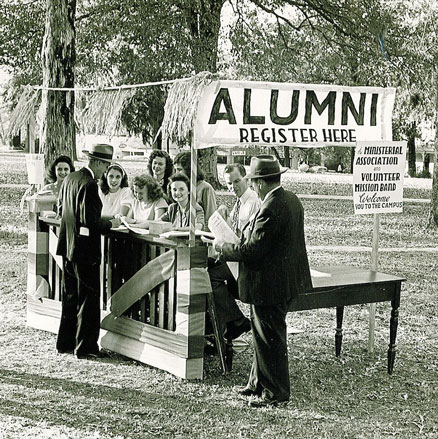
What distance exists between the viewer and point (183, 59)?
2016 cm

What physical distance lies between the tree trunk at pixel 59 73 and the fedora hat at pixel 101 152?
590 centimetres

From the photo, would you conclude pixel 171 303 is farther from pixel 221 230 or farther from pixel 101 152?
pixel 101 152

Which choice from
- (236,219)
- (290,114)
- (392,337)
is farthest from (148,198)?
(392,337)

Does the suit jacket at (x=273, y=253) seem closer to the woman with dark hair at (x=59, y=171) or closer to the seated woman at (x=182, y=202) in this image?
the seated woman at (x=182, y=202)

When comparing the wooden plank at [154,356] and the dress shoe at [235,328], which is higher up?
the dress shoe at [235,328]

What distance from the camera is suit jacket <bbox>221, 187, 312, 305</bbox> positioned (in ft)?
18.5

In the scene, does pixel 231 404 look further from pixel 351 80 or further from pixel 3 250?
pixel 351 80

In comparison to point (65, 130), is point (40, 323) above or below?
below

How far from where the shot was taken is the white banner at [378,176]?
23.5ft

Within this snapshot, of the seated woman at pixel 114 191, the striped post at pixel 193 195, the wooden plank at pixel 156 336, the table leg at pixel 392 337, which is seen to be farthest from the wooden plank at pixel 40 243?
the table leg at pixel 392 337

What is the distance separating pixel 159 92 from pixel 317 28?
19.3 ft

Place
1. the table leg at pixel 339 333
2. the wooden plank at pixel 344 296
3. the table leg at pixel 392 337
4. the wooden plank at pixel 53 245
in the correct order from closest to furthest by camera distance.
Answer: the wooden plank at pixel 344 296, the table leg at pixel 392 337, the table leg at pixel 339 333, the wooden plank at pixel 53 245

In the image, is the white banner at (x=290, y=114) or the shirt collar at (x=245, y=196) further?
the shirt collar at (x=245, y=196)

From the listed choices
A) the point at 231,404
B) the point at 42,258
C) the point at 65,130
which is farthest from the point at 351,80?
the point at 231,404
